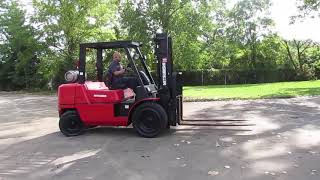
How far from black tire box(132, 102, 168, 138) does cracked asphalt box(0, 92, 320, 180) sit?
21cm

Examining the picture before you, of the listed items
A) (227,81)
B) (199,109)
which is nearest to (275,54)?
(227,81)

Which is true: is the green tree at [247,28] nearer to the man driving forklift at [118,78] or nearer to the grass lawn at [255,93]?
the grass lawn at [255,93]

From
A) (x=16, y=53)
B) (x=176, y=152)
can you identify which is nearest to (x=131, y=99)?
(x=176, y=152)

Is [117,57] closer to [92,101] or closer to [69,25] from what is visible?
[92,101]

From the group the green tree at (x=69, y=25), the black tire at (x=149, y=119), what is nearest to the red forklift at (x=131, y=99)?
the black tire at (x=149, y=119)

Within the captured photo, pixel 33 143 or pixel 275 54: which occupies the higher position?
pixel 275 54

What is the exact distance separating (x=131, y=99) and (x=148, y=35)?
504 inches

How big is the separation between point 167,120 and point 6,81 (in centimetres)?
3825

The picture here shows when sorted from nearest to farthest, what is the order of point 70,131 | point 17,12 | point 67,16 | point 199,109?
point 70,131 < point 199,109 < point 67,16 < point 17,12

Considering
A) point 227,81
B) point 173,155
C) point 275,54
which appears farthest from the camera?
point 275,54

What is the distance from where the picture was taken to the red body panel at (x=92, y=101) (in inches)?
435

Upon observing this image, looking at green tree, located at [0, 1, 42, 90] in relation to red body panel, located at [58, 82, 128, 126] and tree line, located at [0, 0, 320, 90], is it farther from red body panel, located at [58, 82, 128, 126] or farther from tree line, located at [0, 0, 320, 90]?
red body panel, located at [58, 82, 128, 126]

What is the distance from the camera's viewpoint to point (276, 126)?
1159 cm

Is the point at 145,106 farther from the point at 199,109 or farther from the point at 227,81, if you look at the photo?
the point at 227,81
